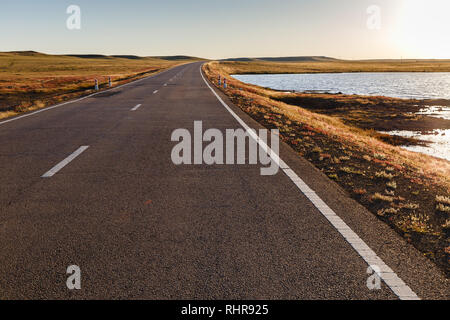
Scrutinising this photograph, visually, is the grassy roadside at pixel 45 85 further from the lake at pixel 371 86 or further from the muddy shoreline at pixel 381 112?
the lake at pixel 371 86

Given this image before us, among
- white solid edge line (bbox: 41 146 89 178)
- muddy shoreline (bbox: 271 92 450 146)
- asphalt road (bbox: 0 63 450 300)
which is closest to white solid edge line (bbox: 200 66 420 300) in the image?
asphalt road (bbox: 0 63 450 300)

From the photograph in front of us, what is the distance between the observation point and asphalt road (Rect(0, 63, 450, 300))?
2.99 meters

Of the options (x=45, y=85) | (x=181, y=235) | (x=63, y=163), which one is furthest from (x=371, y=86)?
(x=181, y=235)

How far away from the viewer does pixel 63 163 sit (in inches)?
268

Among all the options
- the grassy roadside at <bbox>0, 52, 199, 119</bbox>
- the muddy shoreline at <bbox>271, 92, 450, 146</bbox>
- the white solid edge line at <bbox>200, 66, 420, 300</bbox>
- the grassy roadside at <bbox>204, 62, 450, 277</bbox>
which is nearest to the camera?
the white solid edge line at <bbox>200, 66, 420, 300</bbox>

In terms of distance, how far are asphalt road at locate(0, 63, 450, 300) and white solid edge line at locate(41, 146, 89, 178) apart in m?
0.04

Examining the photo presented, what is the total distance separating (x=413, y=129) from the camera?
945 inches

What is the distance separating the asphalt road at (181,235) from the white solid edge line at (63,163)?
38 millimetres

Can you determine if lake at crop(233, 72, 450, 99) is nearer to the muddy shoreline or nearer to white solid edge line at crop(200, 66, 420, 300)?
the muddy shoreline

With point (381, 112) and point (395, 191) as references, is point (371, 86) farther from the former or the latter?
point (395, 191)

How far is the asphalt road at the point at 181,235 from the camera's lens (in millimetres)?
2992

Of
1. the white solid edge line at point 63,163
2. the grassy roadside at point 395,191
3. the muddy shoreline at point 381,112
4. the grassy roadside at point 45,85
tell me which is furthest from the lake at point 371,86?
the white solid edge line at point 63,163

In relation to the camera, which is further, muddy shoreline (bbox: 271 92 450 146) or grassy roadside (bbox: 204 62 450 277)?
muddy shoreline (bbox: 271 92 450 146)

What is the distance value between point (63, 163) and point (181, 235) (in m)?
3.95
